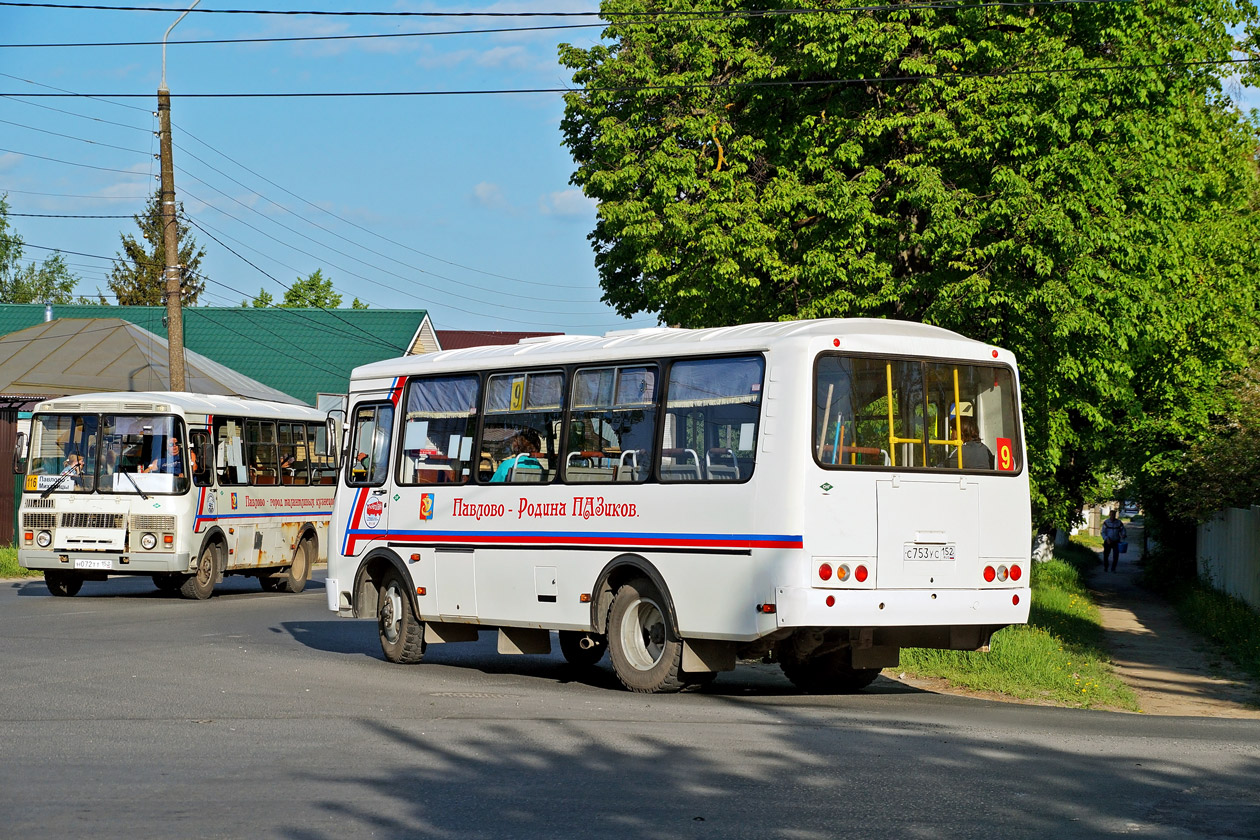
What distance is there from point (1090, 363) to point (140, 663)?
14044 mm

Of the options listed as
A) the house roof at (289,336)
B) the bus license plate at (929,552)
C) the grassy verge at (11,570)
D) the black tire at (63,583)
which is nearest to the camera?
the bus license plate at (929,552)

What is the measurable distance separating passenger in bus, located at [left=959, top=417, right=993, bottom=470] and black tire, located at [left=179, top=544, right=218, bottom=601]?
48.5ft

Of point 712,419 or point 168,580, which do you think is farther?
point 168,580

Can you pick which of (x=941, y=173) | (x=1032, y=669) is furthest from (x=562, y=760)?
(x=941, y=173)

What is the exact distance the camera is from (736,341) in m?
12.7

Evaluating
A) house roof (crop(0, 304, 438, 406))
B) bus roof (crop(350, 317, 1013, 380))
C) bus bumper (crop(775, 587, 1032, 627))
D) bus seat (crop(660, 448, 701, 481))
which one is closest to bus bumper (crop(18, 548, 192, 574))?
bus roof (crop(350, 317, 1013, 380))

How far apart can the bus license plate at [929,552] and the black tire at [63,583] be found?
53.2ft

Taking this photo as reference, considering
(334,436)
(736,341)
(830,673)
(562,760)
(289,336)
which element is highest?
(289,336)

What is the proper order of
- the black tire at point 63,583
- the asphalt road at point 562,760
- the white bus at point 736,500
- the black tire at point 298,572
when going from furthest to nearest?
the black tire at point 298,572 < the black tire at point 63,583 < the white bus at point 736,500 < the asphalt road at point 562,760

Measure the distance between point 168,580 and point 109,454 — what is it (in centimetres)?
258

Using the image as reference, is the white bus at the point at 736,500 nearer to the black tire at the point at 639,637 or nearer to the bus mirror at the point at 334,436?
the black tire at the point at 639,637

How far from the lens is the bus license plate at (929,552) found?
40.2 ft

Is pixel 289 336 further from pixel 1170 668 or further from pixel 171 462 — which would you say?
pixel 1170 668

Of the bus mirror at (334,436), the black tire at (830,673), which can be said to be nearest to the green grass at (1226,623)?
the black tire at (830,673)
